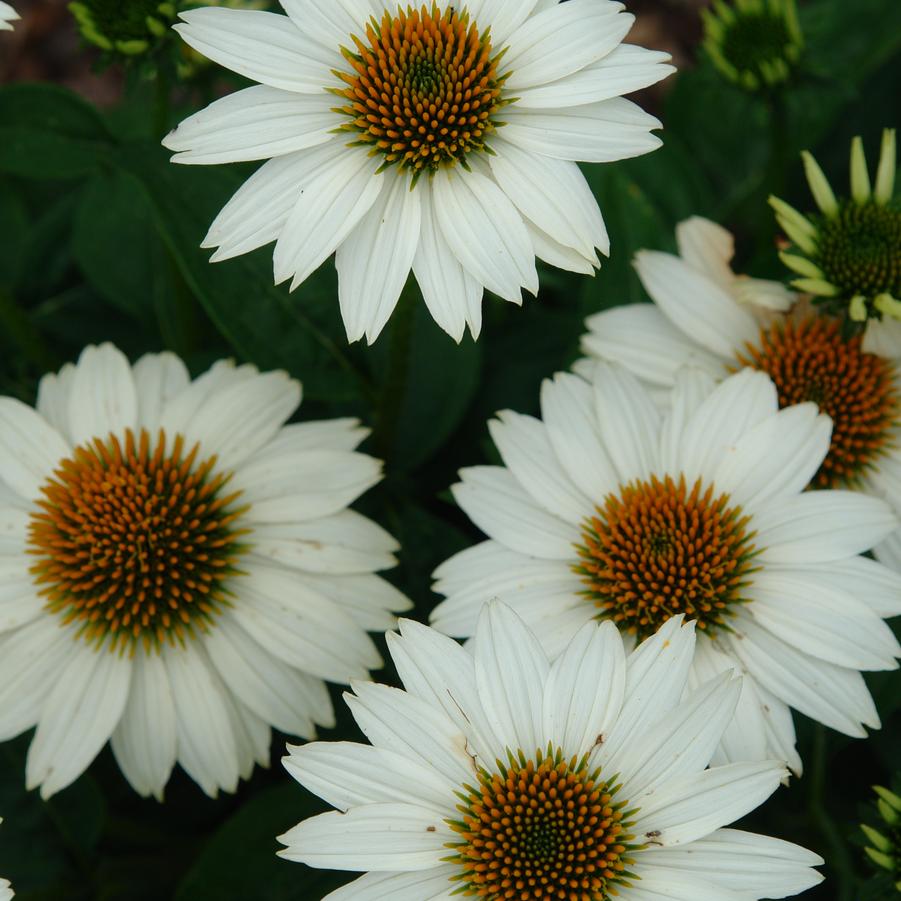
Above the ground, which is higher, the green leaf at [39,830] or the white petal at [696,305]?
the white petal at [696,305]

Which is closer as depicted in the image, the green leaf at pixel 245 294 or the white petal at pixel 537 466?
the white petal at pixel 537 466

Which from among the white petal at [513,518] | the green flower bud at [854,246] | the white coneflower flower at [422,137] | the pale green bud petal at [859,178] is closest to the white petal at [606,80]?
the white coneflower flower at [422,137]

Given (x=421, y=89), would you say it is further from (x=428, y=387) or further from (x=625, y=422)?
(x=428, y=387)

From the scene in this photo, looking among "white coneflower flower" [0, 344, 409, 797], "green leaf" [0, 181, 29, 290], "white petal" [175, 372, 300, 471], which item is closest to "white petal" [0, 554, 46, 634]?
"white coneflower flower" [0, 344, 409, 797]

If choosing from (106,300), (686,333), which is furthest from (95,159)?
(686,333)

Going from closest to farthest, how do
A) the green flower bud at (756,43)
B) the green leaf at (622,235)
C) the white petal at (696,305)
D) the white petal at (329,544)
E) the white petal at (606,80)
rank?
the white petal at (606,80) → the white petal at (329,544) → the white petal at (696,305) → the green flower bud at (756,43) → the green leaf at (622,235)

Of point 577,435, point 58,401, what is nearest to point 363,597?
point 577,435

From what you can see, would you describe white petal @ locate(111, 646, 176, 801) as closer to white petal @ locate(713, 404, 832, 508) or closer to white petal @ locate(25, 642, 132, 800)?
white petal @ locate(25, 642, 132, 800)

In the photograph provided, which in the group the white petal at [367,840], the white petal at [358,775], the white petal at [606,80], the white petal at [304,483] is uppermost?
the white petal at [606,80]

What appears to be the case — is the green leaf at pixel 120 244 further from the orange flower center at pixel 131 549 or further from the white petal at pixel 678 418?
the white petal at pixel 678 418
